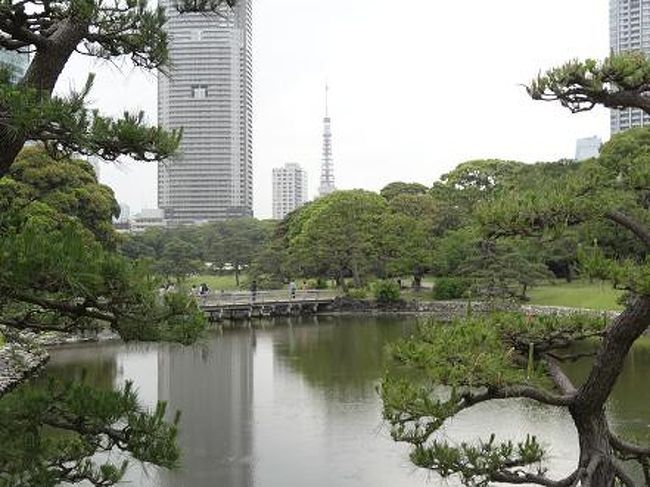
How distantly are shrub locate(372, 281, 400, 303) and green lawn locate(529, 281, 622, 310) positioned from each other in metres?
4.99

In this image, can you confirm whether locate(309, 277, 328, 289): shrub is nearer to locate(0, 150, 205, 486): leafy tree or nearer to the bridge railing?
the bridge railing

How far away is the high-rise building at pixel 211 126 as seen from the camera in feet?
107

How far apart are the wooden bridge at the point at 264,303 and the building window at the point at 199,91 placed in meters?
13.4

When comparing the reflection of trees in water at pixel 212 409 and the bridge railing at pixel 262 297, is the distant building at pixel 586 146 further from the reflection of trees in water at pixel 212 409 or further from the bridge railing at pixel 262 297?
the reflection of trees in water at pixel 212 409

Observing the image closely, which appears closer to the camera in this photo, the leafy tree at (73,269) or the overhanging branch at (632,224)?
the leafy tree at (73,269)

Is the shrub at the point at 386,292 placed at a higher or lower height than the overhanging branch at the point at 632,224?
lower

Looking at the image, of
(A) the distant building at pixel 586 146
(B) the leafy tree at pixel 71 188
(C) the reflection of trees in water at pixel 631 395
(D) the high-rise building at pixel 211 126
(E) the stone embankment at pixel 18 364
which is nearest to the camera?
(C) the reflection of trees in water at pixel 631 395

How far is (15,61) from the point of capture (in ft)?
12.0

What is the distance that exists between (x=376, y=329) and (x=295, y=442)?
1252cm

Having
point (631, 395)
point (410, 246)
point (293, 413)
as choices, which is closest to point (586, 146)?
point (410, 246)

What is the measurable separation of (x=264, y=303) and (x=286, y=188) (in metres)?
83.1

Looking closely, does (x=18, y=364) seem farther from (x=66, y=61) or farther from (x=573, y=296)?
(x=573, y=296)

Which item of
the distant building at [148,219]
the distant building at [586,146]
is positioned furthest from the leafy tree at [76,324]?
the distant building at [586,146]

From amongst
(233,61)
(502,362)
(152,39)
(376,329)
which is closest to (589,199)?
(502,362)
